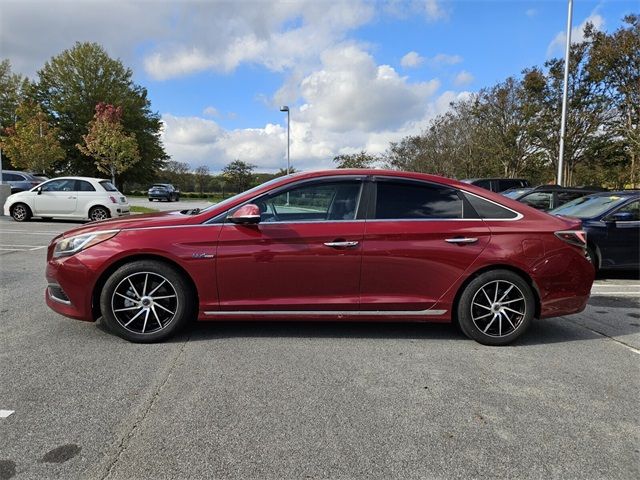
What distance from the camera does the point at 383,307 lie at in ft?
13.8

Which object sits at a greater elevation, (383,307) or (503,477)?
(383,307)

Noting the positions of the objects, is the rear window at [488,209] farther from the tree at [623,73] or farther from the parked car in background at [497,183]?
the tree at [623,73]

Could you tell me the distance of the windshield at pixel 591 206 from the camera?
7777 millimetres

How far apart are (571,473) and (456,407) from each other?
0.79 m

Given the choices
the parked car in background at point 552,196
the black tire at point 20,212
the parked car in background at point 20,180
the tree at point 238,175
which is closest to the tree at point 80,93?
the tree at point 238,175

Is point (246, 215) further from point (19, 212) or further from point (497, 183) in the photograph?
point (497, 183)

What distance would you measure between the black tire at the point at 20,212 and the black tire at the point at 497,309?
1560 centimetres

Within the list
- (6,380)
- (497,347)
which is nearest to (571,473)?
(497,347)

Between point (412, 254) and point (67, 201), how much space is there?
47.2 ft

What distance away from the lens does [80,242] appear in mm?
4164

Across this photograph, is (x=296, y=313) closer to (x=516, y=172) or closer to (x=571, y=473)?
(x=571, y=473)

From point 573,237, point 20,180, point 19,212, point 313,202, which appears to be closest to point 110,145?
point 20,180

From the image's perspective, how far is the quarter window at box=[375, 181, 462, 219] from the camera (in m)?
4.28

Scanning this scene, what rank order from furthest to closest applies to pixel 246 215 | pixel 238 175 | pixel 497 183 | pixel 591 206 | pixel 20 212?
1. pixel 238 175
2. pixel 497 183
3. pixel 20 212
4. pixel 591 206
5. pixel 246 215
